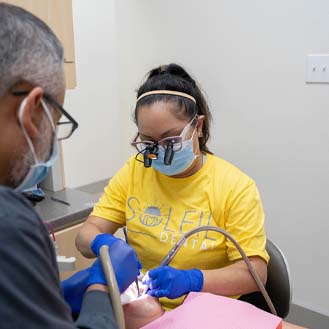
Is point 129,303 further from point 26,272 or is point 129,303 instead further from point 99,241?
point 26,272

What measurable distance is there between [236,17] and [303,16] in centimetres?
34

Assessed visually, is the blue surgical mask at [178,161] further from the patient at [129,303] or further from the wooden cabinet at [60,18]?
the wooden cabinet at [60,18]

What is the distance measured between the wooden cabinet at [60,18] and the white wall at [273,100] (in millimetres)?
765

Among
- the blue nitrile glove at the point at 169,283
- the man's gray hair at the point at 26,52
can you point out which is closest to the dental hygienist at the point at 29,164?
the man's gray hair at the point at 26,52

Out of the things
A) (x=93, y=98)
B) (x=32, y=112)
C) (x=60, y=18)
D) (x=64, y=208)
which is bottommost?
(x=64, y=208)

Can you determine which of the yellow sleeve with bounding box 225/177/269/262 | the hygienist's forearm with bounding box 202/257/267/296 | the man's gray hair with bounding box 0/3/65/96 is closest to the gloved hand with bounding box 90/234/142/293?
the hygienist's forearm with bounding box 202/257/267/296

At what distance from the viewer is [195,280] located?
1.17 meters

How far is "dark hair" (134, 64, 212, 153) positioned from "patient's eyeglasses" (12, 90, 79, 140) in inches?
20.1

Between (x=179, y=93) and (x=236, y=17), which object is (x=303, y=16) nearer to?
(x=236, y=17)

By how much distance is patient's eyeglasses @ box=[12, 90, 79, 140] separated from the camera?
701 millimetres

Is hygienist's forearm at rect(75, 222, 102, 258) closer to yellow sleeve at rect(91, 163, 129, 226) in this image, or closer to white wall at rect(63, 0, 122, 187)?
yellow sleeve at rect(91, 163, 129, 226)

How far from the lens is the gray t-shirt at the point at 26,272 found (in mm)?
583

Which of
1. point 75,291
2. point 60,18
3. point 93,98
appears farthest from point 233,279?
point 93,98

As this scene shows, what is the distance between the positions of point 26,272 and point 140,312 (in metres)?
0.50
